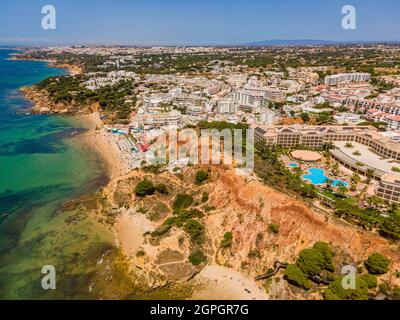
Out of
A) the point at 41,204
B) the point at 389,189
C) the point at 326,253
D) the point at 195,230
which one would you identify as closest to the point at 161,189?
the point at 195,230

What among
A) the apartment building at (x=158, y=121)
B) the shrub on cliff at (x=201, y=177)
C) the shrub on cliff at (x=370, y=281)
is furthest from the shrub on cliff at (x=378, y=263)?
the apartment building at (x=158, y=121)

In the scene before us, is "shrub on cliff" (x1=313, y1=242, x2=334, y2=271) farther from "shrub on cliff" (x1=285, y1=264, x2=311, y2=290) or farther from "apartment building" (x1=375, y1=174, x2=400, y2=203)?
"apartment building" (x1=375, y1=174, x2=400, y2=203)

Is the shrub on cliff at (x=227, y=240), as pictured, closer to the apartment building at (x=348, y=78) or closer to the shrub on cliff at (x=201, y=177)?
the shrub on cliff at (x=201, y=177)

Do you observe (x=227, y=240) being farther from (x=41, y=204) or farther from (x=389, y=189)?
(x=41, y=204)

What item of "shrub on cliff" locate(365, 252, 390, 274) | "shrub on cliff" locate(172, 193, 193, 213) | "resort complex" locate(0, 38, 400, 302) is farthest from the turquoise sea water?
"shrub on cliff" locate(365, 252, 390, 274)
